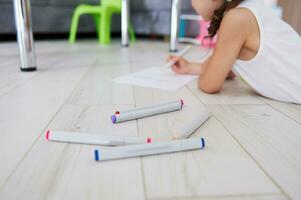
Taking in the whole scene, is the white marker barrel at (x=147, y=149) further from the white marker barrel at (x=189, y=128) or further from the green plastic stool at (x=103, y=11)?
the green plastic stool at (x=103, y=11)

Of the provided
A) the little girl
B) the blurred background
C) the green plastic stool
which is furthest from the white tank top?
the green plastic stool

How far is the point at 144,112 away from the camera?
0.63m

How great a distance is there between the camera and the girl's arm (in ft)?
2.47

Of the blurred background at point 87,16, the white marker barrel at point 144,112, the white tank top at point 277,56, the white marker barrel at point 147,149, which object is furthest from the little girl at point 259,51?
the blurred background at point 87,16

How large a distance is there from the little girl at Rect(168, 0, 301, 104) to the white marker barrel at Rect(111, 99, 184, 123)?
0.21m

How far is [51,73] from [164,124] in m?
0.66

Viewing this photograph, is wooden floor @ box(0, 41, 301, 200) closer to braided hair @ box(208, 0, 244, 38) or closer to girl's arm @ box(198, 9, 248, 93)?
girl's arm @ box(198, 9, 248, 93)

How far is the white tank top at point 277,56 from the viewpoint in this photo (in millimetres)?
772

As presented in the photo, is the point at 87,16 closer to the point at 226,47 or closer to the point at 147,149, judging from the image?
the point at 226,47

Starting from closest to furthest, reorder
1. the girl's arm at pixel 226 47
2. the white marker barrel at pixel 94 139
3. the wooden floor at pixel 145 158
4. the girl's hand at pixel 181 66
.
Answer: the wooden floor at pixel 145 158, the white marker barrel at pixel 94 139, the girl's arm at pixel 226 47, the girl's hand at pixel 181 66

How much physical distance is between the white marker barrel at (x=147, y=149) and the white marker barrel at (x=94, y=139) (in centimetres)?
3

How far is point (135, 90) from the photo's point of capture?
86cm

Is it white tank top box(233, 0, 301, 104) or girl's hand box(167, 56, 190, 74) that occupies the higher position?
white tank top box(233, 0, 301, 104)

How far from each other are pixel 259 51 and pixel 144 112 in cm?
39
